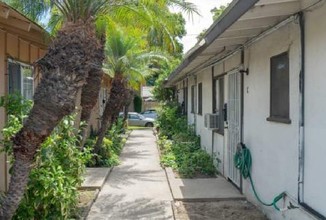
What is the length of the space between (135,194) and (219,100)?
3676 mm

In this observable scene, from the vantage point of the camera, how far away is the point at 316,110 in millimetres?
4645

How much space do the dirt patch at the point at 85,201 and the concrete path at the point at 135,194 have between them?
0.32 ft

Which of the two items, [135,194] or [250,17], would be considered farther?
[135,194]

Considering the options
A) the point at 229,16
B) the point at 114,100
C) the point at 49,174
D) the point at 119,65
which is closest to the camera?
the point at 229,16

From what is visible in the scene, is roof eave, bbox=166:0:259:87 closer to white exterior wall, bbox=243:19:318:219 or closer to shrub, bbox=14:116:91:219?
white exterior wall, bbox=243:19:318:219

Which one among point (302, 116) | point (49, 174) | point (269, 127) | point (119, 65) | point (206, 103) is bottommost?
point (49, 174)

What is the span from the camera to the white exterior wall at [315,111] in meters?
4.47

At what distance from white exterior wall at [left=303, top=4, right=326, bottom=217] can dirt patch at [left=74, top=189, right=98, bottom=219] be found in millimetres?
3772

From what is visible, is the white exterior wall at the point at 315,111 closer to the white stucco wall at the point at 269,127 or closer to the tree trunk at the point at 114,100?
the white stucco wall at the point at 269,127

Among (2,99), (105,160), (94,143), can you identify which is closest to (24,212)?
(2,99)

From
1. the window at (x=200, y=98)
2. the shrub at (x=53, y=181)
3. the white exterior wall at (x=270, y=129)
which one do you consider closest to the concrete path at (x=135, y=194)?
the shrub at (x=53, y=181)

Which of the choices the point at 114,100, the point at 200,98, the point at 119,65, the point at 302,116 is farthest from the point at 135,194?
the point at 119,65

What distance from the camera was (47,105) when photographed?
5.04 metres

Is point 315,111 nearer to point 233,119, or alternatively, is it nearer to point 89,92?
point 233,119
